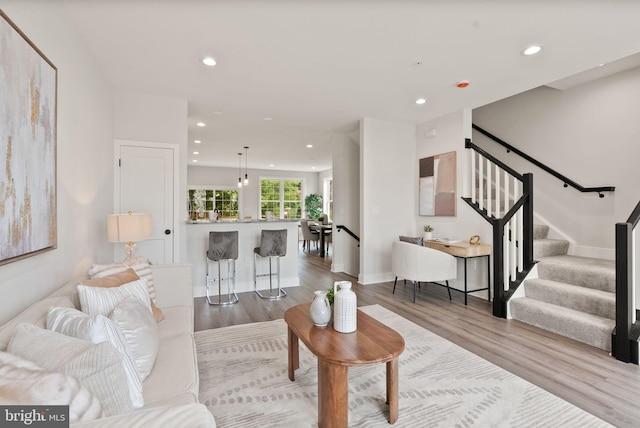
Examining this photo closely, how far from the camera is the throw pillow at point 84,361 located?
91 centimetres

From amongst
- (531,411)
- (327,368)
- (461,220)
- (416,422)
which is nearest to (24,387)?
(327,368)

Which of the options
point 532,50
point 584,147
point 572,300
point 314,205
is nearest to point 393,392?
point 572,300

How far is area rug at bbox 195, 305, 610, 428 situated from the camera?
1.74 meters

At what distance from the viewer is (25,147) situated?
1.54 metres

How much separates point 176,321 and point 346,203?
4.21 m

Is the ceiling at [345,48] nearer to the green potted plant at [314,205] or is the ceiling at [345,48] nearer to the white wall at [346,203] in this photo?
the white wall at [346,203]

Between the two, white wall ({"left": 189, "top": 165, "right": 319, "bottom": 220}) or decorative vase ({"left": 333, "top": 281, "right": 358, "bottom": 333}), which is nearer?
decorative vase ({"left": 333, "top": 281, "right": 358, "bottom": 333})

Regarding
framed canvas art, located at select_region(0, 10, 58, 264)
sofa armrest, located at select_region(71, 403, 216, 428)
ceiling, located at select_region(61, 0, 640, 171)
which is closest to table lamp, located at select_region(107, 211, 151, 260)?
framed canvas art, located at select_region(0, 10, 58, 264)

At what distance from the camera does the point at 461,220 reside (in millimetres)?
4605

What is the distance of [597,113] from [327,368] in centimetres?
492

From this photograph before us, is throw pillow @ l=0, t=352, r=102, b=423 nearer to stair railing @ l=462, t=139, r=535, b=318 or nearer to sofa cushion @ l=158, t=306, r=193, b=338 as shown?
sofa cushion @ l=158, t=306, r=193, b=338

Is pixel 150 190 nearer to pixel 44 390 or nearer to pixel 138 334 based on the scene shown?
pixel 138 334

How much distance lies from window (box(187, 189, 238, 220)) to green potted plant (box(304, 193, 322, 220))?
273cm

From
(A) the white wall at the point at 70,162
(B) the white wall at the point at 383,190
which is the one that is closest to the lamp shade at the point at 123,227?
(A) the white wall at the point at 70,162
